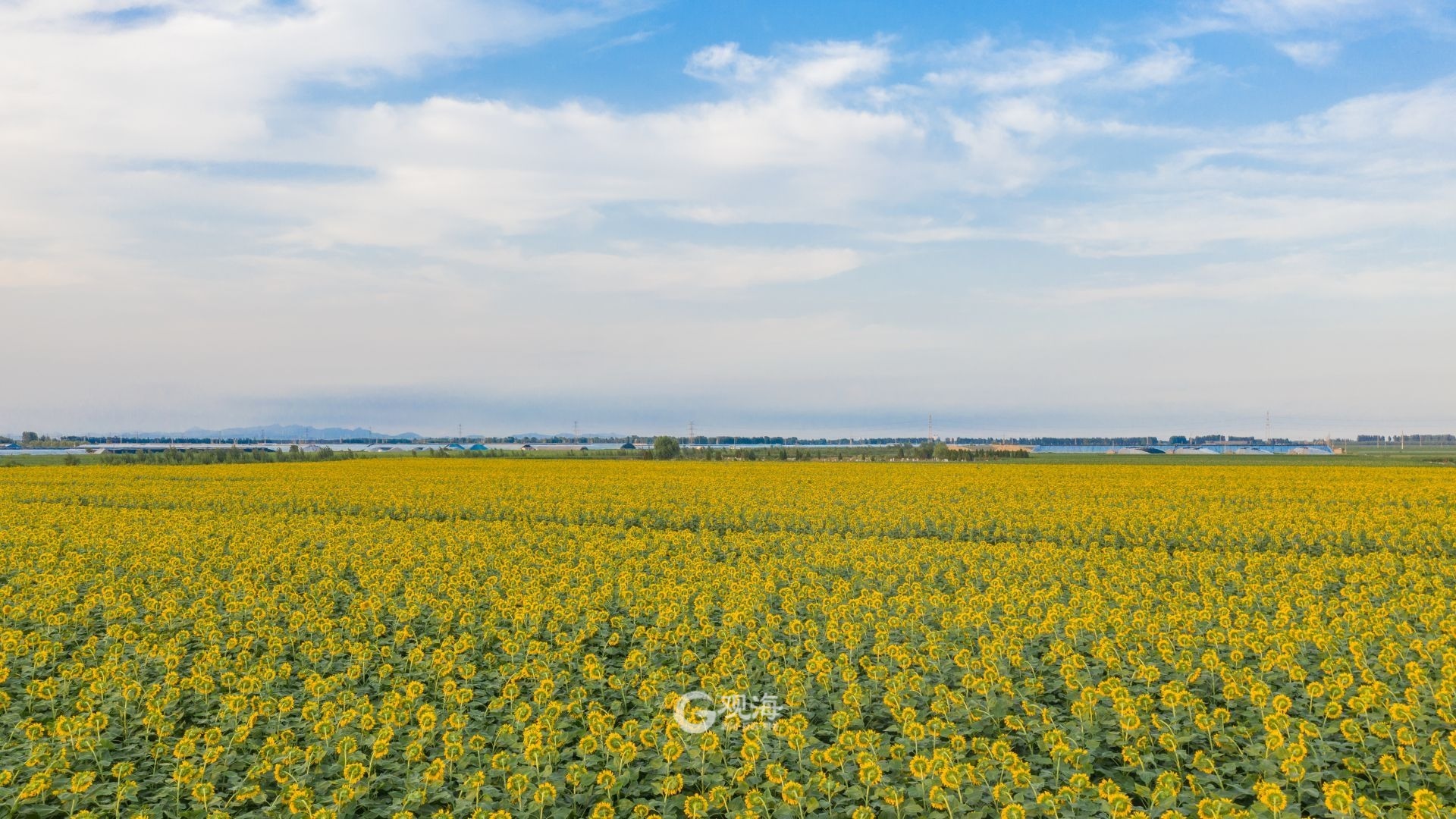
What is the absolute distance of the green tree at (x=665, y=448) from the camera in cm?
8775

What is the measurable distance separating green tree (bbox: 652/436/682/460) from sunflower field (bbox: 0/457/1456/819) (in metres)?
68.2

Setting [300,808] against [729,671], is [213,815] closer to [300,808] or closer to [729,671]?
[300,808]

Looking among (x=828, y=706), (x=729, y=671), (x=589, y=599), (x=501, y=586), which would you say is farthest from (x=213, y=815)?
(x=501, y=586)

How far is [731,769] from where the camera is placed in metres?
6.60

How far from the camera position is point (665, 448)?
292ft

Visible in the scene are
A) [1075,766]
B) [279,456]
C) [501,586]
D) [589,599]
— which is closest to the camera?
[1075,766]

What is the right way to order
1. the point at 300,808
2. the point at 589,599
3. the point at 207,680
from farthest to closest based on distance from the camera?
the point at 589,599
the point at 207,680
the point at 300,808

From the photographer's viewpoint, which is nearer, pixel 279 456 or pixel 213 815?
pixel 213 815

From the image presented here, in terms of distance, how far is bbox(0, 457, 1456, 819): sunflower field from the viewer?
20.9ft

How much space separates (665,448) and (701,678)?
80.6m

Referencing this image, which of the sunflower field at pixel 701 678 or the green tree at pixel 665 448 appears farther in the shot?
the green tree at pixel 665 448

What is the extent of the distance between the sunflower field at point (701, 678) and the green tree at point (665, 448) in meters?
68.2

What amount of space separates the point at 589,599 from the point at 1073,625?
6.61 m

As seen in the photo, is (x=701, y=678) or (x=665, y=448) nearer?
(x=701, y=678)
